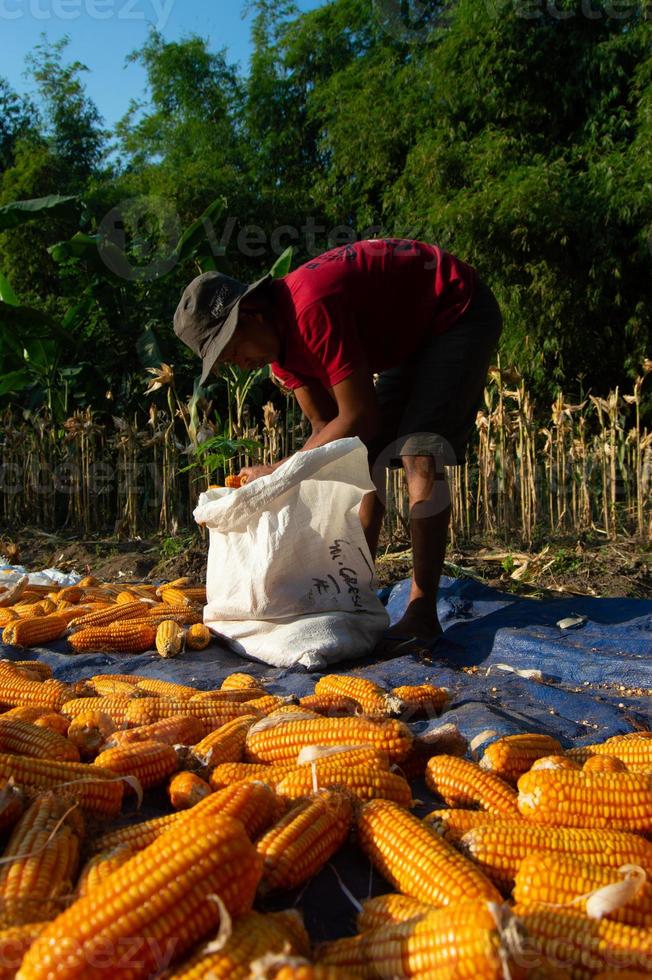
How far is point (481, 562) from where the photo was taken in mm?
6352

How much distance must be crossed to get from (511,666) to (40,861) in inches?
102

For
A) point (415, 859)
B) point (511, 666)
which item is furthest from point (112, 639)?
point (415, 859)

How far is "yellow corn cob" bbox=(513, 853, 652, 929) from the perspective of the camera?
4.22ft

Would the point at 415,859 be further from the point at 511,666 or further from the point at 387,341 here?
the point at 387,341

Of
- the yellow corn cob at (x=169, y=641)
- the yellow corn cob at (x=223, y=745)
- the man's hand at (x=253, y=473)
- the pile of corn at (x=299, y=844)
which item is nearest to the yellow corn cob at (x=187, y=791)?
the pile of corn at (x=299, y=844)

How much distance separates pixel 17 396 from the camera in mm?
11719

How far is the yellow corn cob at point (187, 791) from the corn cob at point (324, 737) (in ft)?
0.68

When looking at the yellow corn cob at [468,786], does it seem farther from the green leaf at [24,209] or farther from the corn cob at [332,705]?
the green leaf at [24,209]

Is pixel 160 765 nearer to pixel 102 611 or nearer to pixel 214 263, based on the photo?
pixel 102 611

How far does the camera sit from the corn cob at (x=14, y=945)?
43.5 inches

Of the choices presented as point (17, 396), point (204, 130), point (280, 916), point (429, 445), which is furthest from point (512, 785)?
point (204, 130)

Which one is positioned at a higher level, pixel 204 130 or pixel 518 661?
pixel 204 130

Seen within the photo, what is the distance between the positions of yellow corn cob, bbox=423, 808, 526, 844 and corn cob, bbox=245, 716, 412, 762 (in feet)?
0.89

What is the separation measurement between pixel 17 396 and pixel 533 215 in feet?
27.6
